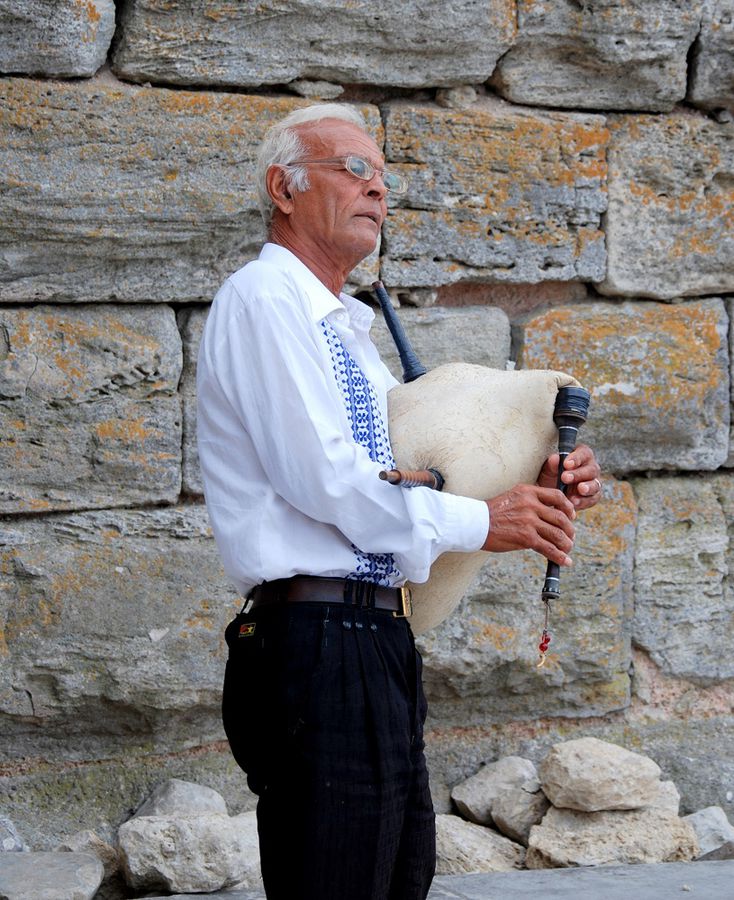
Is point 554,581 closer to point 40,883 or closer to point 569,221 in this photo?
point 40,883

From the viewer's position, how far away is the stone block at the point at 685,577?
444 cm

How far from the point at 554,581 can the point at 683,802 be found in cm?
217

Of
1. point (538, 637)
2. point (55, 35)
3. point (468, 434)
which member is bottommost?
point (538, 637)

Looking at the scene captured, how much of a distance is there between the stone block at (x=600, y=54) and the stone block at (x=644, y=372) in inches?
26.4

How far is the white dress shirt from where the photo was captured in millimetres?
2395

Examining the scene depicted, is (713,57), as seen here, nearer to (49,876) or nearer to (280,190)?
(280,190)

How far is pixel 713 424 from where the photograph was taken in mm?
4469

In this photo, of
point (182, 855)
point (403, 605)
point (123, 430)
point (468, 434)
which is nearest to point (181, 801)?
point (182, 855)

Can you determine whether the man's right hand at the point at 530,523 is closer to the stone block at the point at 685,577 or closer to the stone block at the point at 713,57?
the stone block at the point at 685,577

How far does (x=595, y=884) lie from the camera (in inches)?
140

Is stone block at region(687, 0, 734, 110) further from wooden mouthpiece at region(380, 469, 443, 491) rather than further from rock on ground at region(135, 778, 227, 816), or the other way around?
rock on ground at region(135, 778, 227, 816)

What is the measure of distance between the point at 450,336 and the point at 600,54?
1.02 meters

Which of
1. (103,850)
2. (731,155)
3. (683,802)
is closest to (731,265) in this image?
(731,155)

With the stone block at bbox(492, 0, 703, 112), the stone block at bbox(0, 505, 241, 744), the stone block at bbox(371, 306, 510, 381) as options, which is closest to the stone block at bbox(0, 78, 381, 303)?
the stone block at bbox(371, 306, 510, 381)
